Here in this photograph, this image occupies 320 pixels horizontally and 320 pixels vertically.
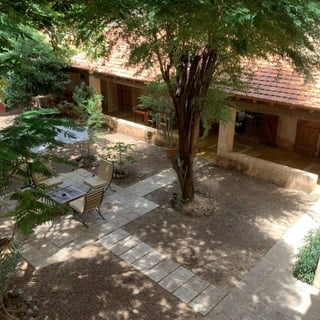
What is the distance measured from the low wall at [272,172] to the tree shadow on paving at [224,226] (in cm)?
27

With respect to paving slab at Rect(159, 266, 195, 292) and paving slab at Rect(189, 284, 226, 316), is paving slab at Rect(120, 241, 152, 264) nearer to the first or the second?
paving slab at Rect(159, 266, 195, 292)

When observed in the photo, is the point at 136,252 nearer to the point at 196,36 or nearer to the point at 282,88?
the point at 196,36

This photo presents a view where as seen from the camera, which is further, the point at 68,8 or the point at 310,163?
the point at 310,163

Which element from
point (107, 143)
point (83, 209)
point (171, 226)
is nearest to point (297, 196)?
point (171, 226)

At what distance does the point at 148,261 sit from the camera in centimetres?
650

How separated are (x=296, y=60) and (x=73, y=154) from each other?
8580mm

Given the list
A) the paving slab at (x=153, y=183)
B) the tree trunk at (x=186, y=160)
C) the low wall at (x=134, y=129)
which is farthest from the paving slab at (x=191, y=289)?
the low wall at (x=134, y=129)

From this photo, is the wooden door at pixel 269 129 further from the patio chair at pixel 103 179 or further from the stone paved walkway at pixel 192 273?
the patio chair at pixel 103 179

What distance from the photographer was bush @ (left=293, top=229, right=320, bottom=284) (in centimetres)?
605

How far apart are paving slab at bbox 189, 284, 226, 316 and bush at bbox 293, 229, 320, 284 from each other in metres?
1.64

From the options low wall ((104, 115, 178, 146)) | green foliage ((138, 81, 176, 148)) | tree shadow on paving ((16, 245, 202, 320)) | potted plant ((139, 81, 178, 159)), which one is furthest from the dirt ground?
low wall ((104, 115, 178, 146))

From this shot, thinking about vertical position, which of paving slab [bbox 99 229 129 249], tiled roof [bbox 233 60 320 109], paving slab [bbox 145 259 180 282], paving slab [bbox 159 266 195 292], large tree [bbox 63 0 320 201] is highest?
large tree [bbox 63 0 320 201]

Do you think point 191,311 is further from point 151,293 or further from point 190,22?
point 190,22

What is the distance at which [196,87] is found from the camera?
7488mm
